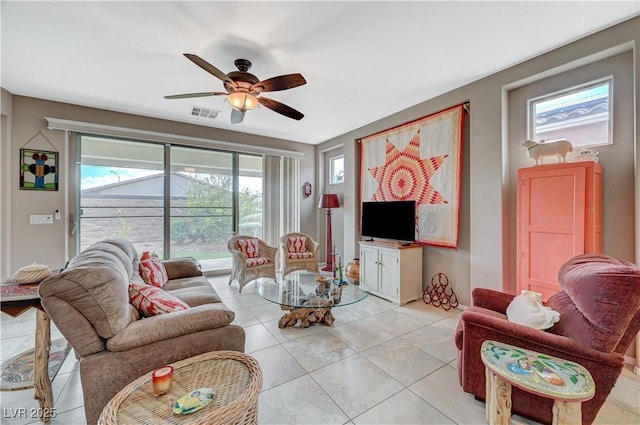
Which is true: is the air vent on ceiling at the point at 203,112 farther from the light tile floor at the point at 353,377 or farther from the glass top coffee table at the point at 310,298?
the light tile floor at the point at 353,377

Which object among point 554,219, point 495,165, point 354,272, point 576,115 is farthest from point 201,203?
point 576,115

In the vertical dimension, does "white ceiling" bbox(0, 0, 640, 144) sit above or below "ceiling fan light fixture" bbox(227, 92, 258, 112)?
above

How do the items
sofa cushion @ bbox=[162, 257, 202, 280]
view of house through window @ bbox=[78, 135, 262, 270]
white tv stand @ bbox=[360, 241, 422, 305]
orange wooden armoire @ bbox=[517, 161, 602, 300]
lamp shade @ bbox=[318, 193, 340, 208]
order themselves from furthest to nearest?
lamp shade @ bbox=[318, 193, 340, 208] < view of house through window @ bbox=[78, 135, 262, 270] < white tv stand @ bbox=[360, 241, 422, 305] < sofa cushion @ bbox=[162, 257, 202, 280] < orange wooden armoire @ bbox=[517, 161, 602, 300]

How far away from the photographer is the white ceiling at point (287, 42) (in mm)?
1937

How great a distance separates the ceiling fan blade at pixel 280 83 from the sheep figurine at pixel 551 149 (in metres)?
2.22

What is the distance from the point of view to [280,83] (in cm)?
230

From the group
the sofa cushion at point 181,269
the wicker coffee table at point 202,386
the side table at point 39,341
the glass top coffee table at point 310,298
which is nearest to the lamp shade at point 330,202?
the glass top coffee table at point 310,298

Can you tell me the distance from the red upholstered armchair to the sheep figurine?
1.04m

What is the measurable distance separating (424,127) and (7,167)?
5.45 metres

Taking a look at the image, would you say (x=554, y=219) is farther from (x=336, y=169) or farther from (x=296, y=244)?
(x=336, y=169)

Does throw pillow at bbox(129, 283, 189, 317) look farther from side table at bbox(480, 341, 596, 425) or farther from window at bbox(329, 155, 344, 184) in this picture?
window at bbox(329, 155, 344, 184)

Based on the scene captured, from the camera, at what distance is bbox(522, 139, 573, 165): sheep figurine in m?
2.26

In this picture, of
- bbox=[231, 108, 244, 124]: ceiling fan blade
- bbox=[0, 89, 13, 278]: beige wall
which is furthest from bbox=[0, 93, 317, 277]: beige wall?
bbox=[231, 108, 244, 124]: ceiling fan blade

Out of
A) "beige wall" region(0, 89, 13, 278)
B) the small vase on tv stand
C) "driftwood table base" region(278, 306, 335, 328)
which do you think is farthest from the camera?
the small vase on tv stand
